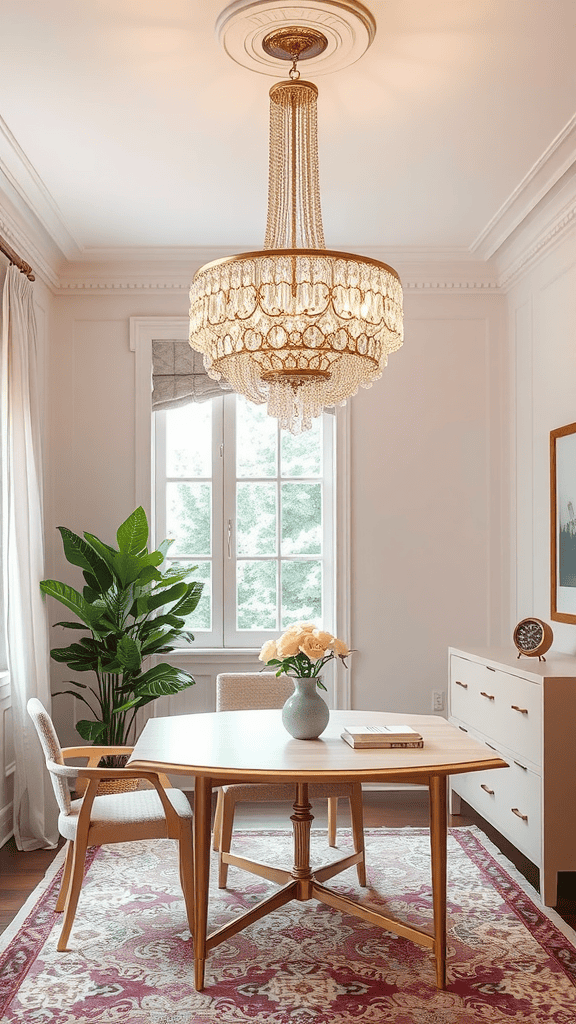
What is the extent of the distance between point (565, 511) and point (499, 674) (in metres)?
0.88

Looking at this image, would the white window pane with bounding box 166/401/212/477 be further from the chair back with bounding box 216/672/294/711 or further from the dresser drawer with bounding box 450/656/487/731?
the dresser drawer with bounding box 450/656/487/731

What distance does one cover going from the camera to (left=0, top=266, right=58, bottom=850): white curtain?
4324mm

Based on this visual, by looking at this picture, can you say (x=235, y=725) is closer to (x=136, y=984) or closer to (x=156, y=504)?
(x=136, y=984)

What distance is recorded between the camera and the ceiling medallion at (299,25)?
110 inches

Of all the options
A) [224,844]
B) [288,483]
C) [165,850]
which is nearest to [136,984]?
[224,844]

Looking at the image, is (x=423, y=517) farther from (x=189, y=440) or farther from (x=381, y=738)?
(x=381, y=738)

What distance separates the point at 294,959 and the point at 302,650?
1.03m

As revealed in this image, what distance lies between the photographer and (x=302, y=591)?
5.58m

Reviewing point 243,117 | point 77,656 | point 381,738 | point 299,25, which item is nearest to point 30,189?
point 243,117

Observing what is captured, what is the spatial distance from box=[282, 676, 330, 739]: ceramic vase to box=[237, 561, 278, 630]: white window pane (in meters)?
2.26

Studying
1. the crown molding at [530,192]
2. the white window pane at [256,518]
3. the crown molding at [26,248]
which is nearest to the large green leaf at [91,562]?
the white window pane at [256,518]

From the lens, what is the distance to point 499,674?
4129mm

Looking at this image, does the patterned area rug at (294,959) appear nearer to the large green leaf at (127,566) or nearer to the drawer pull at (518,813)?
the drawer pull at (518,813)

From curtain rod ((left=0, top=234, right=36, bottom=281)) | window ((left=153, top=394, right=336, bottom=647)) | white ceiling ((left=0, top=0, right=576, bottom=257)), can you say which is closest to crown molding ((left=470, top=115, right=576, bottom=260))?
white ceiling ((left=0, top=0, right=576, bottom=257))
